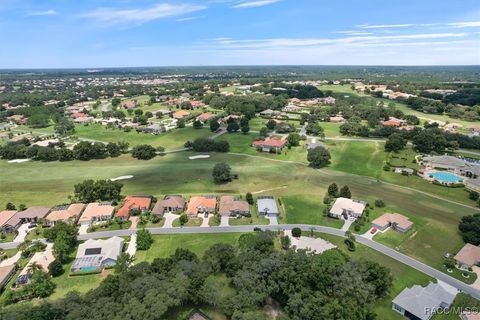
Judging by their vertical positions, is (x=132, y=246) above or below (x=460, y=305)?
below

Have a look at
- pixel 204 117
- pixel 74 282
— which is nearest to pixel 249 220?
pixel 74 282

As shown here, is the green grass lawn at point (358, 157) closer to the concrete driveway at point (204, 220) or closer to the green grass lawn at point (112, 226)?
the concrete driveway at point (204, 220)

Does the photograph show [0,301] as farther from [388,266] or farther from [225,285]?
[388,266]

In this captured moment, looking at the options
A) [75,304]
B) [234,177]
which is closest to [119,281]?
[75,304]

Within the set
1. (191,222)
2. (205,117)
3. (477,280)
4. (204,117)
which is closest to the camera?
(477,280)

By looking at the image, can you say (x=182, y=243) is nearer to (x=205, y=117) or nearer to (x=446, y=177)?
(x=446, y=177)

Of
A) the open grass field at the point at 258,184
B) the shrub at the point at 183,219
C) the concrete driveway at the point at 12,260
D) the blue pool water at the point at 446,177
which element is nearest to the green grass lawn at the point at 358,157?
the open grass field at the point at 258,184
